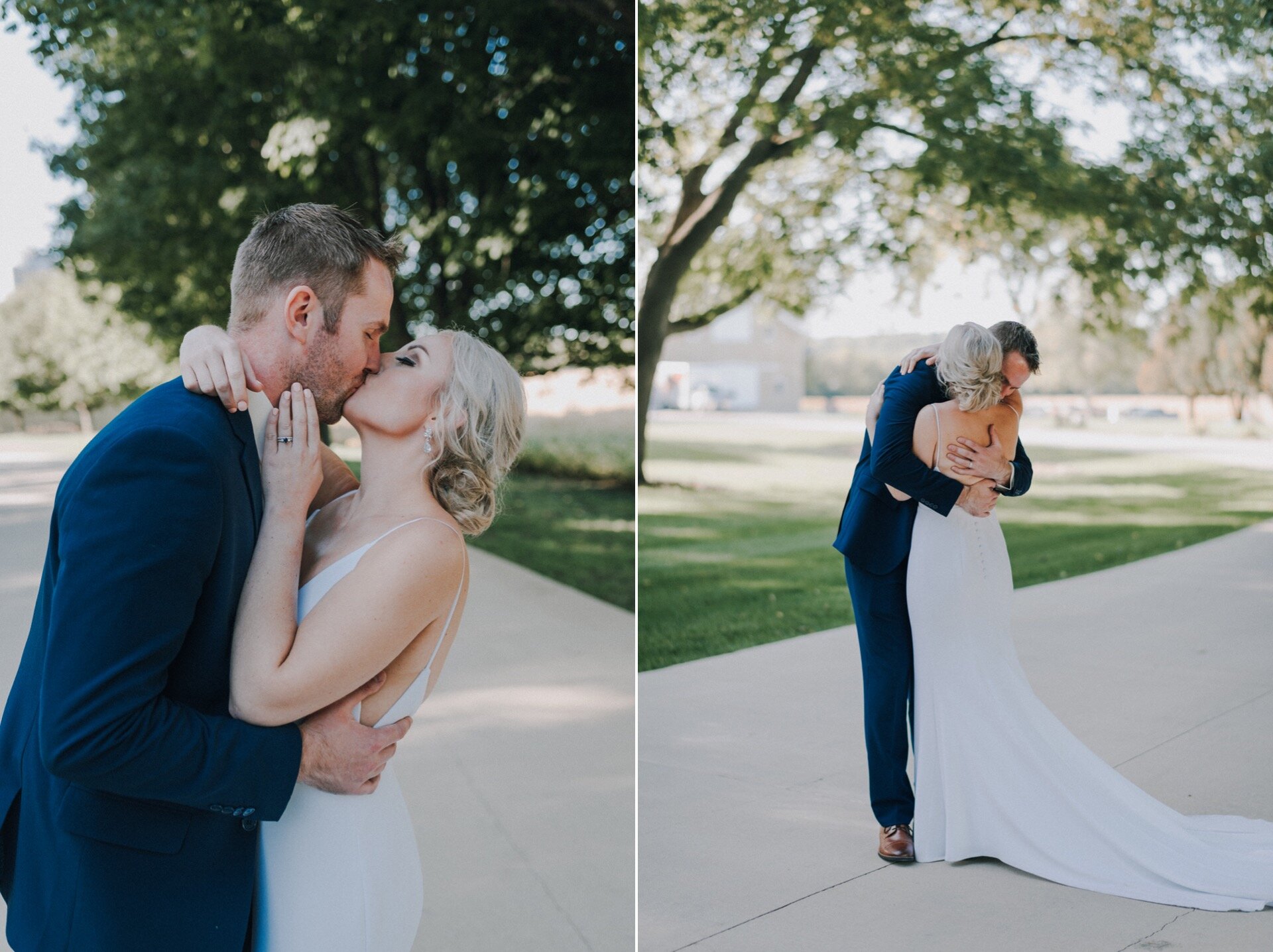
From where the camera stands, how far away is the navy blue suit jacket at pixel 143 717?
1.57 m

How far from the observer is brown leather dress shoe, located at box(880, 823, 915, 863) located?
14.6 feet

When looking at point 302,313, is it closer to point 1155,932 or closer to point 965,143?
point 1155,932

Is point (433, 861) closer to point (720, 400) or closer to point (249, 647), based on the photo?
point (249, 647)

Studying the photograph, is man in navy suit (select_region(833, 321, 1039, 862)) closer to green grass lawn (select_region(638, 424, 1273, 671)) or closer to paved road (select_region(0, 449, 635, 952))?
green grass lawn (select_region(638, 424, 1273, 671))

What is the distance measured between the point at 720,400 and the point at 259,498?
284 inches

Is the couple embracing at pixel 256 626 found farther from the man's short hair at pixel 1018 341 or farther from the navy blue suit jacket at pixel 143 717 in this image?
the man's short hair at pixel 1018 341

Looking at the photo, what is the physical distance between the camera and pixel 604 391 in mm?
20250

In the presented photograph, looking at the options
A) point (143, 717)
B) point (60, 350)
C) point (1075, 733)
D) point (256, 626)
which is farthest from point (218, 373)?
point (60, 350)

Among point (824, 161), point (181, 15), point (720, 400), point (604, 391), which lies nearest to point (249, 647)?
point (824, 161)

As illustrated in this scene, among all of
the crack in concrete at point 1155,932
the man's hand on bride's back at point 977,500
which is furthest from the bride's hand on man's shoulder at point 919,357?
the crack in concrete at point 1155,932

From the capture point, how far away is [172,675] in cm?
176

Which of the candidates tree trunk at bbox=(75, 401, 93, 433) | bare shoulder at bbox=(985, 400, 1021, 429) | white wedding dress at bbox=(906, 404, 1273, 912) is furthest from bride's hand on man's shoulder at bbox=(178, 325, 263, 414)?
tree trunk at bbox=(75, 401, 93, 433)

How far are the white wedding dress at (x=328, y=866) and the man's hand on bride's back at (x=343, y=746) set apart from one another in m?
0.03

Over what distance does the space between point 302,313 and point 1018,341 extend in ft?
11.4
